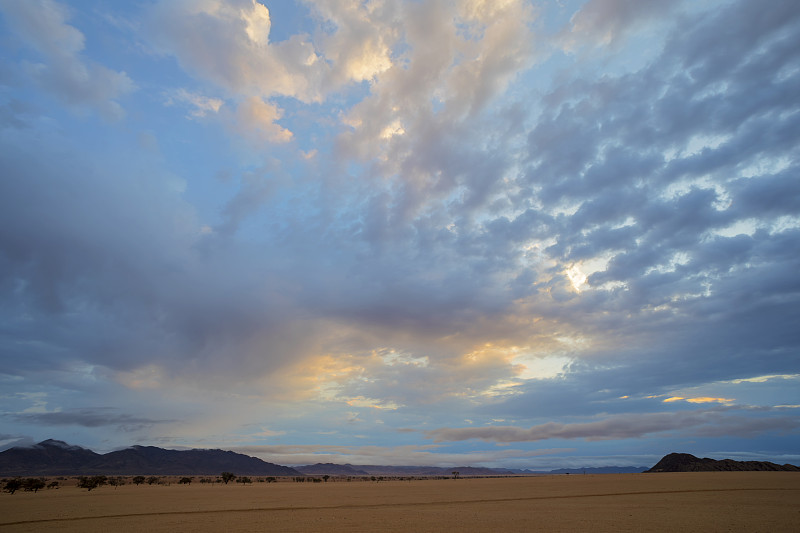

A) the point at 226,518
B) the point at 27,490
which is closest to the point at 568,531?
the point at 226,518

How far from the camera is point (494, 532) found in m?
26.4

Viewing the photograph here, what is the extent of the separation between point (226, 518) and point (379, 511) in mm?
13087

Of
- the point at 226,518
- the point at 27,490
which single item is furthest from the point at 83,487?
the point at 226,518

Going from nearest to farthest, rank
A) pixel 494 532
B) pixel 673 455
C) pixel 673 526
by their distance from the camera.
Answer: pixel 494 532
pixel 673 526
pixel 673 455

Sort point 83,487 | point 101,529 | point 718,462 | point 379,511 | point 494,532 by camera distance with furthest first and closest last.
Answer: point 718,462 < point 83,487 < point 379,511 < point 101,529 < point 494,532

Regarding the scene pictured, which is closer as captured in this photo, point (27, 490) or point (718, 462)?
point (27, 490)

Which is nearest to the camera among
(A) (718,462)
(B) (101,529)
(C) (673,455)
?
(B) (101,529)

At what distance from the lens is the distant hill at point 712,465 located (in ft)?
562

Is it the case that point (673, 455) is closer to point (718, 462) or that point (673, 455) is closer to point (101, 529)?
point (718, 462)

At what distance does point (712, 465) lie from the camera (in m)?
176

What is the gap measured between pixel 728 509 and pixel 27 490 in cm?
11587

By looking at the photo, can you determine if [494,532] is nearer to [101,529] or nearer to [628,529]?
[628,529]

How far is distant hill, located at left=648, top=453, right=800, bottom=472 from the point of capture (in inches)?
6742

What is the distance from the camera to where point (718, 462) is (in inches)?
7018
